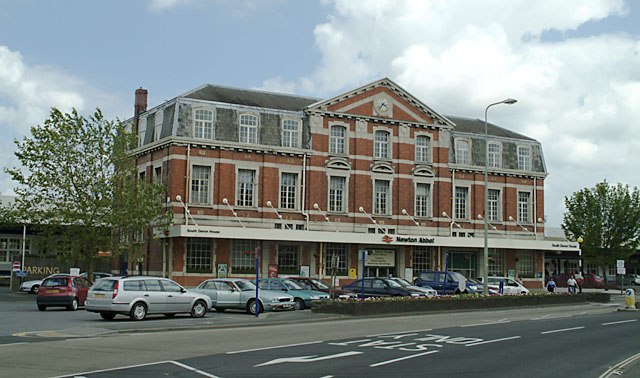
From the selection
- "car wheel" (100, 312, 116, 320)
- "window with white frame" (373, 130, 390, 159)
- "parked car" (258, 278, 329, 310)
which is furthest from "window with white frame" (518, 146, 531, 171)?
"car wheel" (100, 312, 116, 320)

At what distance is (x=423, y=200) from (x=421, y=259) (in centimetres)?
404

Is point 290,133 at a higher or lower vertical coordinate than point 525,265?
higher

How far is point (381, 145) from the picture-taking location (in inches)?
2025

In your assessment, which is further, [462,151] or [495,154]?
[495,154]

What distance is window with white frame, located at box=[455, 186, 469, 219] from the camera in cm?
5456

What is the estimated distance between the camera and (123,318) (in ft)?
88.3

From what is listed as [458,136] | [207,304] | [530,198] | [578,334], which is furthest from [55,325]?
[530,198]

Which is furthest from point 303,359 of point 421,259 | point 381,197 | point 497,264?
point 497,264

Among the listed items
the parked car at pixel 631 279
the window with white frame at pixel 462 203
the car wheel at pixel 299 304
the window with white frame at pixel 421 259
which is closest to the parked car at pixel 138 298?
the car wheel at pixel 299 304

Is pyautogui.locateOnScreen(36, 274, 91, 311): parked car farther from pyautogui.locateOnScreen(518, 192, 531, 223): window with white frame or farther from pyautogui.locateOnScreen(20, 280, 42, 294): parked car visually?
pyautogui.locateOnScreen(518, 192, 531, 223): window with white frame

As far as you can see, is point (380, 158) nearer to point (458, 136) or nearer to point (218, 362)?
point (458, 136)

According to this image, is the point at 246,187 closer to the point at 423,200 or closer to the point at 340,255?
the point at 340,255

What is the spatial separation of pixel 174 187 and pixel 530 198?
1080 inches

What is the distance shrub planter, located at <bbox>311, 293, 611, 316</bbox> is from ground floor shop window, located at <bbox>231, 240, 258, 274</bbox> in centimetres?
1628
